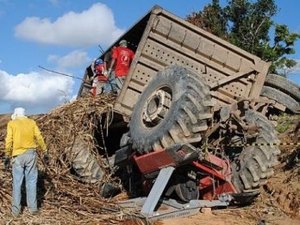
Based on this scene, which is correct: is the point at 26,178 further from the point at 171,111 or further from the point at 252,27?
the point at 252,27

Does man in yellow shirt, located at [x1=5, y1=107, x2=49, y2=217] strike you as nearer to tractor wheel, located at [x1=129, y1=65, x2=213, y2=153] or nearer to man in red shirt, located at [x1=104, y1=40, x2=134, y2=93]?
tractor wheel, located at [x1=129, y1=65, x2=213, y2=153]

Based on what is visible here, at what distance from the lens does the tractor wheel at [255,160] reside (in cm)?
865

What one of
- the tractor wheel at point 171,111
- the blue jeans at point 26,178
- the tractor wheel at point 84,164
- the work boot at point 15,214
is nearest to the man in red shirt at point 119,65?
the tractor wheel at point 84,164

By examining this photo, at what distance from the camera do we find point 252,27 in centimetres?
2388

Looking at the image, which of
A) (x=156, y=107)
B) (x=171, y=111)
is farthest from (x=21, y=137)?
(x=171, y=111)

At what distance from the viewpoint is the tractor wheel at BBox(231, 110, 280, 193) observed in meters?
8.65

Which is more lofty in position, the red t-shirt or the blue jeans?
the red t-shirt

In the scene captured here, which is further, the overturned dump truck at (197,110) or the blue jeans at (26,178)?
the blue jeans at (26,178)

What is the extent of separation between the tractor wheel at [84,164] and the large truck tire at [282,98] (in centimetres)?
298

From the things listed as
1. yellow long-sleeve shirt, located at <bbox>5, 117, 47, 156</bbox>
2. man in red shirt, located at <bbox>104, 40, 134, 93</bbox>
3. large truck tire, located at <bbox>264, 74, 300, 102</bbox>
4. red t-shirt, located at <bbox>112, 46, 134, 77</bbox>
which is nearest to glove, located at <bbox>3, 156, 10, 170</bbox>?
yellow long-sleeve shirt, located at <bbox>5, 117, 47, 156</bbox>

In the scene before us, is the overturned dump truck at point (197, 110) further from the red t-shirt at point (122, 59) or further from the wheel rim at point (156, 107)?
the red t-shirt at point (122, 59)

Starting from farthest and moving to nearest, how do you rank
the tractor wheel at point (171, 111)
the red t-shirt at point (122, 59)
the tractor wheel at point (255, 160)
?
the red t-shirt at point (122, 59)
the tractor wheel at point (255, 160)
the tractor wheel at point (171, 111)

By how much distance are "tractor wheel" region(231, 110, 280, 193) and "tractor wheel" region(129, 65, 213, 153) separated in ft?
3.77

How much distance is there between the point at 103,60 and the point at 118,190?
9.36 feet
